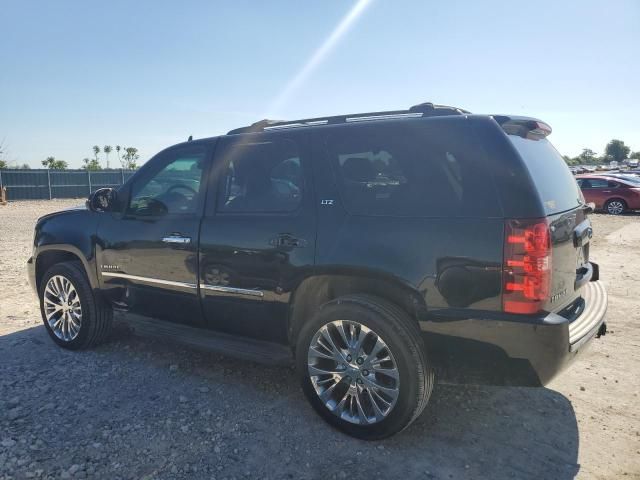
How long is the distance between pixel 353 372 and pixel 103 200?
2651mm

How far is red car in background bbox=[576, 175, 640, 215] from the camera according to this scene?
60.6 feet

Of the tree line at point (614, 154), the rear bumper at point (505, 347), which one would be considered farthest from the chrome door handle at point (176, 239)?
Answer: the tree line at point (614, 154)

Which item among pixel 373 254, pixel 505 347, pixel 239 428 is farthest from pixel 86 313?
pixel 505 347

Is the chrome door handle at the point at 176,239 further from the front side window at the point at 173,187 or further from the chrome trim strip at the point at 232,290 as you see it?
the chrome trim strip at the point at 232,290

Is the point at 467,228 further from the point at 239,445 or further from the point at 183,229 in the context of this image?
the point at 183,229

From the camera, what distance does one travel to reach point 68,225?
173 inches

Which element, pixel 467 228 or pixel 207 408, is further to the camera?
pixel 207 408

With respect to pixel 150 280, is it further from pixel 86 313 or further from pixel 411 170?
pixel 411 170

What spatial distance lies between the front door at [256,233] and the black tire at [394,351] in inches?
14.5

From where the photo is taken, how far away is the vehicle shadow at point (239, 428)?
2671 millimetres

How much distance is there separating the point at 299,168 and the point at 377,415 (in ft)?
5.47

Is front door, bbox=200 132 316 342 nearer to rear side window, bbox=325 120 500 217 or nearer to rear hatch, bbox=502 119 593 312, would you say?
rear side window, bbox=325 120 500 217

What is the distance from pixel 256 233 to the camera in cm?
325

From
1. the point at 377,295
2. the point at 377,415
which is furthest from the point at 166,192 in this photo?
the point at 377,415
